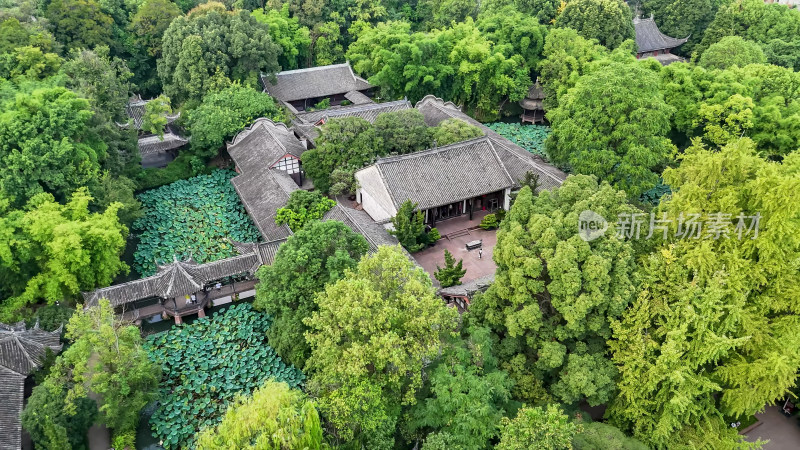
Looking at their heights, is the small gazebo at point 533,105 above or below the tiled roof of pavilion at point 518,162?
below

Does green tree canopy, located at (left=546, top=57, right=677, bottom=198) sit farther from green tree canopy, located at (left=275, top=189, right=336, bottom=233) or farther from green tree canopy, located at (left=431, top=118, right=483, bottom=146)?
green tree canopy, located at (left=275, top=189, right=336, bottom=233)

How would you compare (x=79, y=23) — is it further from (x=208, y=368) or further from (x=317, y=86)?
(x=208, y=368)

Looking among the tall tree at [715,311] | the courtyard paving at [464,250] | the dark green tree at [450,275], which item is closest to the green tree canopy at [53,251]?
the dark green tree at [450,275]

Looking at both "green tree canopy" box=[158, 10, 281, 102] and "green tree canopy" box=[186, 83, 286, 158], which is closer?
"green tree canopy" box=[186, 83, 286, 158]

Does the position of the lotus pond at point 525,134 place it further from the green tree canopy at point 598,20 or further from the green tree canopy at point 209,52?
the green tree canopy at point 209,52

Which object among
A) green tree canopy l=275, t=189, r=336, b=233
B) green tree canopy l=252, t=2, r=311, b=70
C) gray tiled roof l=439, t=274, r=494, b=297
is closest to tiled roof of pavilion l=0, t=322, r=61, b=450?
green tree canopy l=275, t=189, r=336, b=233

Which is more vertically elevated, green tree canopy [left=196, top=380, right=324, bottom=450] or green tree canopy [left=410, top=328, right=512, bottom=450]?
green tree canopy [left=196, top=380, right=324, bottom=450]

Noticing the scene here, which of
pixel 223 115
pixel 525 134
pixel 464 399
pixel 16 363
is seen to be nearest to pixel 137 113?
pixel 223 115
